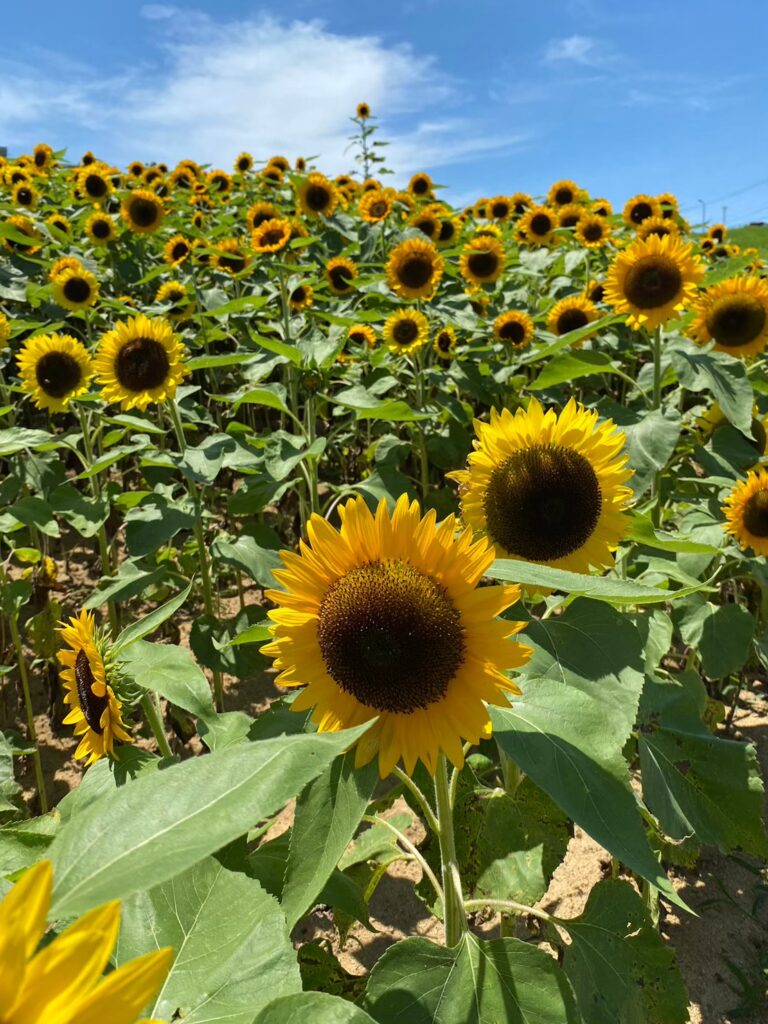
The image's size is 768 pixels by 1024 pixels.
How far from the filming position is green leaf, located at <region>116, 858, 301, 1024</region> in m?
0.75

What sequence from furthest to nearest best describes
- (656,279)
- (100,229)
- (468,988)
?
1. (100,229)
2. (656,279)
3. (468,988)

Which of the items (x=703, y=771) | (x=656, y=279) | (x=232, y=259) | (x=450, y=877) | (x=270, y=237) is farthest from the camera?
(x=232, y=259)

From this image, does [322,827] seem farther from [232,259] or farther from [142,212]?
[142,212]

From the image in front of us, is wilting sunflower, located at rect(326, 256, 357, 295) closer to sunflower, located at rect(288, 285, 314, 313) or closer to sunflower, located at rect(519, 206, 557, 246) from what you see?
sunflower, located at rect(288, 285, 314, 313)

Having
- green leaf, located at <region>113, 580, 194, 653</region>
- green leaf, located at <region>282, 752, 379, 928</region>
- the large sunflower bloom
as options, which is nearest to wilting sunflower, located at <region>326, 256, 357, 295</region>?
green leaf, located at <region>113, 580, 194, 653</region>

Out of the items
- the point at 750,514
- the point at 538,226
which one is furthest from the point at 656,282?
the point at 538,226

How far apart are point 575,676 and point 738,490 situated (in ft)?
4.66

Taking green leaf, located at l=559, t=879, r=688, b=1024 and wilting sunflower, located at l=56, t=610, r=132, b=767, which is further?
wilting sunflower, located at l=56, t=610, r=132, b=767

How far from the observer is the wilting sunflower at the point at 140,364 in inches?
117

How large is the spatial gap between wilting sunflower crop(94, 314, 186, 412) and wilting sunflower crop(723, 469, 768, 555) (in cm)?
206

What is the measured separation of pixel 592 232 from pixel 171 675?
5.31 meters

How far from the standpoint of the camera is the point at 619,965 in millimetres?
1251

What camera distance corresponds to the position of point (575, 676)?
44.0 inches

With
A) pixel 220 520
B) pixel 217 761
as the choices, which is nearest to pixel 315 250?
pixel 220 520
